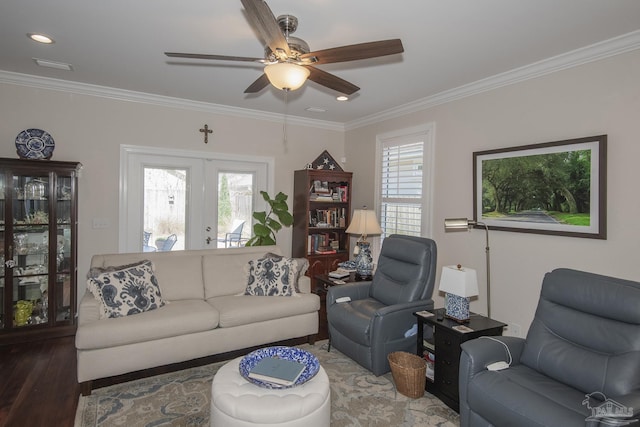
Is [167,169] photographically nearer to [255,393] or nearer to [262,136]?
[262,136]

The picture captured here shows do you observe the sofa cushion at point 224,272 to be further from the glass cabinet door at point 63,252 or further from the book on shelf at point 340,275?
the glass cabinet door at point 63,252

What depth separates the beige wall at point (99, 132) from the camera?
375 centimetres

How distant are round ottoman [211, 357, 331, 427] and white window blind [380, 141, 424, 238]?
281 centimetres

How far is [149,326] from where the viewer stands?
280 cm

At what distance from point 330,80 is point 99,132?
10.1 feet

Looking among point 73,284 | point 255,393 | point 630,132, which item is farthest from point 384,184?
point 73,284

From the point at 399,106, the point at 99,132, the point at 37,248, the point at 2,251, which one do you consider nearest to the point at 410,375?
the point at 399,106

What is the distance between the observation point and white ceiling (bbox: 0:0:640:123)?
2.27 m

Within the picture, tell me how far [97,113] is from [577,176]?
4821 mm

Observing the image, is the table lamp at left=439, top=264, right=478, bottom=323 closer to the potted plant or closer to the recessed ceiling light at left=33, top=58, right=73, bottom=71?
the potted plant

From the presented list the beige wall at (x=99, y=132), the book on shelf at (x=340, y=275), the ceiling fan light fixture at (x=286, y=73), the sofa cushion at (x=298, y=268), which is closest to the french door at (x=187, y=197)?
the beige wall at (x=99, y=132)

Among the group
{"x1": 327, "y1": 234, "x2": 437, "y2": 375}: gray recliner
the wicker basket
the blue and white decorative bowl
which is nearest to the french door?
{"x1": 327, "y1": 234, "x2": 437, "y2": 375}: gray recliner

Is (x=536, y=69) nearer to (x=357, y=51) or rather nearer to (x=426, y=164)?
(x=426, y=164)

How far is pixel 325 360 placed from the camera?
3273mm
